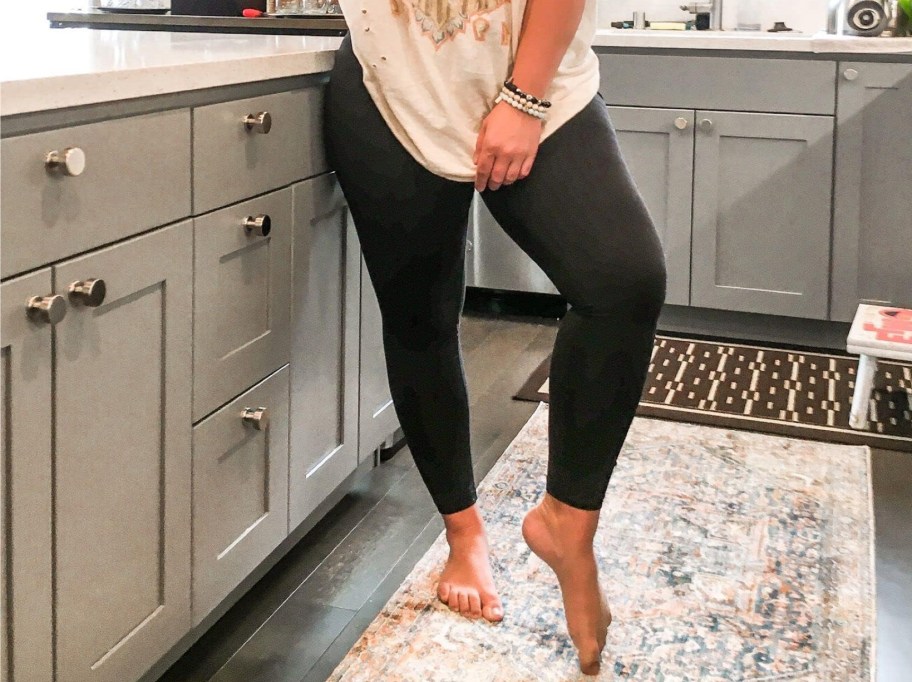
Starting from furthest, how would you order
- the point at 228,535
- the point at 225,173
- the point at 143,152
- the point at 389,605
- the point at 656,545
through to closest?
the point at 656,545 → the point at 389,605 → the point at 228,535 → the point at 225,173 → the point at 143,152

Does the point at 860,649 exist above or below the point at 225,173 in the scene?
below

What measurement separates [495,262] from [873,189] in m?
1.11

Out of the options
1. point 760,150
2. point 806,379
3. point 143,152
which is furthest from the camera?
point 760,150

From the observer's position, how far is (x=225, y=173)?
1399 millimetres

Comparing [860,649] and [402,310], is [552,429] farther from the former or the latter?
[860,649]

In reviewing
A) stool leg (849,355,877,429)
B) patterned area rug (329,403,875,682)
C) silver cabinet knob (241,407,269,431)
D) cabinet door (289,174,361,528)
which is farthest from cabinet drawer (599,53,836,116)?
silver cabinet knob (241,407,269,431)

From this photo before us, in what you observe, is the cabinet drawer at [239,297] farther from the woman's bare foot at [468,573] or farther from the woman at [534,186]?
the woman's bare foot at [468,573]

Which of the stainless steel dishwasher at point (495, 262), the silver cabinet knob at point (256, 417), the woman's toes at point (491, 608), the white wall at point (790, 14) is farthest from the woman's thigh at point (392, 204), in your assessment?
the white wall at point (790, 14)

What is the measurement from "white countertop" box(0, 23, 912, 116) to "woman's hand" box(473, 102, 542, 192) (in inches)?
12.1

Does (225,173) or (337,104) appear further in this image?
(337,104)

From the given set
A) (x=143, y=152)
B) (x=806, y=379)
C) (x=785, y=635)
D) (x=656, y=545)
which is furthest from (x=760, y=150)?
(x=143, y=152)

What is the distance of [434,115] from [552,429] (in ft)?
1.41

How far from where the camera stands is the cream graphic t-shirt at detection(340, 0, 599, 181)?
138cm

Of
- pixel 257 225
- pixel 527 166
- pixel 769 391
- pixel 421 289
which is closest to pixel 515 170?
pixel 527 166
